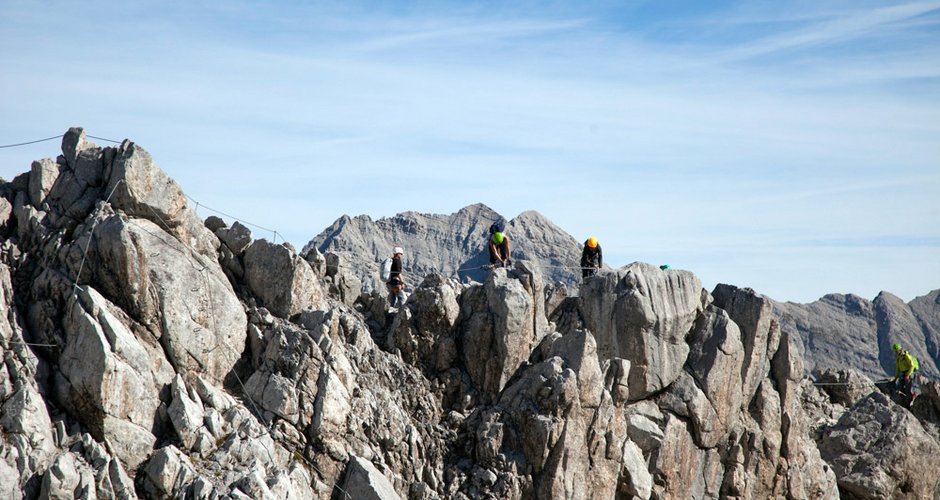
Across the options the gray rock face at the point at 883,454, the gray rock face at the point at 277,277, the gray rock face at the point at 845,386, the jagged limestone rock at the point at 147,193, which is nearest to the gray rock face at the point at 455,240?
the gray rock face at the point at 845,386

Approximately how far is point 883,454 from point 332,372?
40004mm

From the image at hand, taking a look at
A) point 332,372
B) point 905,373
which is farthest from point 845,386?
point 332,372

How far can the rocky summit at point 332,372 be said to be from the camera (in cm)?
3475

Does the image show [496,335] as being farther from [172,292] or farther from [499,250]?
[172,292]

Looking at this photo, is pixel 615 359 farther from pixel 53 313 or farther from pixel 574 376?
pixel 53 313

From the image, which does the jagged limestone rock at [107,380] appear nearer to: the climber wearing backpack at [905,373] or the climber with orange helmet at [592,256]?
the climber with orange helmet at [592,256]

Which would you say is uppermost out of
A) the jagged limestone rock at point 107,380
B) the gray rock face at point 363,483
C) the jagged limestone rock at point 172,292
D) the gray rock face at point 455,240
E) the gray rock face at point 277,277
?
the gray rock face at point 455,240

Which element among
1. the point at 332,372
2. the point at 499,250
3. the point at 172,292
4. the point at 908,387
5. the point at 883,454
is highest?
the point at 908,387

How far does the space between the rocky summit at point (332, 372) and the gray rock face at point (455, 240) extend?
78.8 meters

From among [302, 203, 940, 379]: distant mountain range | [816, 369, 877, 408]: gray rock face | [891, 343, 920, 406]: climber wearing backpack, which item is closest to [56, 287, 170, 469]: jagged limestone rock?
[891, 343, 920, 406]: climber wearing backpack

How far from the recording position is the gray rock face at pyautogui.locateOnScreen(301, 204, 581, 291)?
13400 cm

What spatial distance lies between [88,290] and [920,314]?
167 m

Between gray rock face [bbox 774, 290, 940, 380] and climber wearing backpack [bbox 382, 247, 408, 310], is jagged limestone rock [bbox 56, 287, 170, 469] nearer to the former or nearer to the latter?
climber wearing backpack [bbox 382, 247, 408, 310]

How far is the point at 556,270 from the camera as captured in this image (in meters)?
140
